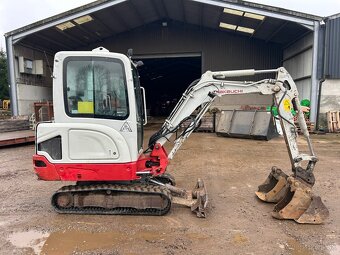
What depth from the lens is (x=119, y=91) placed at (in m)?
4.77

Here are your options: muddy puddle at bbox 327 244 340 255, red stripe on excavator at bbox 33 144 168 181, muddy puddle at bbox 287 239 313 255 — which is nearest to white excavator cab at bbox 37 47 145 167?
red stripe on excavator at bbox 33 144 168 181

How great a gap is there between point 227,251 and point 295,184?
1647mm

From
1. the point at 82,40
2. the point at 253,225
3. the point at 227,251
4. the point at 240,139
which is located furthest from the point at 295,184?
the point at 82,40

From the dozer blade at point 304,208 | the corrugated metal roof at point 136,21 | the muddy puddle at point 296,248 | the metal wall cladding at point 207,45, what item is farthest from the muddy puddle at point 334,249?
the metal wall cladding at point 207,45

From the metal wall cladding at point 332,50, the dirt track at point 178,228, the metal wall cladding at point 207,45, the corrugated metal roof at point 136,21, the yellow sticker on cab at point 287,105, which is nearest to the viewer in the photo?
the dirt track at point 178,228

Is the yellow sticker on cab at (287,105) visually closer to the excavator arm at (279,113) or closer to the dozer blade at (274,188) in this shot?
the excavator arm at (279,113)

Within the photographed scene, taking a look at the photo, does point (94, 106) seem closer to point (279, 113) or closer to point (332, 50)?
point (279, 113)

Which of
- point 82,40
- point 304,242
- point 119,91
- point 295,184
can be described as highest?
point 82,40

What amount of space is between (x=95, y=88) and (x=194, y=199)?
94.7 inches

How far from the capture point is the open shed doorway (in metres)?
29.0

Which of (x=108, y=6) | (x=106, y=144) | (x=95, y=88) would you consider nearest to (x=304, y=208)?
(x=106, y=144)

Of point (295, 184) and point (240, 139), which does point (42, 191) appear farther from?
point (240, 139)

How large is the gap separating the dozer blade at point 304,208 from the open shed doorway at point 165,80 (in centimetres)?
2340

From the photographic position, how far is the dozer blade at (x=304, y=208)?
15.3 ft
